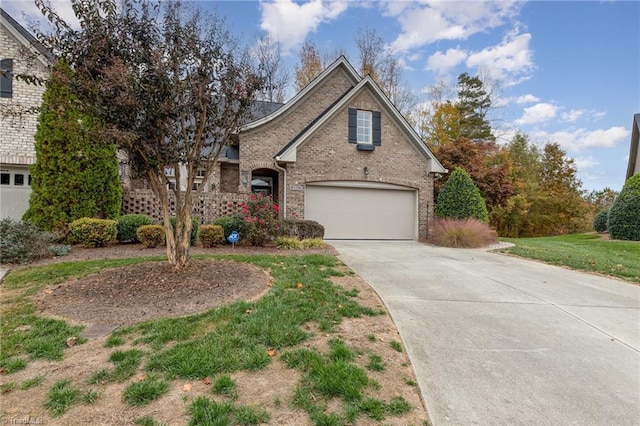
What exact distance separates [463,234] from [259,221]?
688cm

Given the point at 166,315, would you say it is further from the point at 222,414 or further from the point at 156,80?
the point at 156,80

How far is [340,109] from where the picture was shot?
41.8 ft

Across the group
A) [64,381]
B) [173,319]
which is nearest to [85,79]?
[173,319]

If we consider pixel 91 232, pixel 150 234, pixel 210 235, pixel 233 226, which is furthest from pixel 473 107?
pixel 91 232

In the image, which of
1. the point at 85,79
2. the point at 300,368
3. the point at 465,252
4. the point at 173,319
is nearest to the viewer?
the point at 300,368

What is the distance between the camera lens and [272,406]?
2.30 m

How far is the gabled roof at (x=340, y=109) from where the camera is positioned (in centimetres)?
1188

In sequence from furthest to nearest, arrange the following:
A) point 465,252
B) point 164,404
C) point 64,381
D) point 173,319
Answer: point 465,252 → point 173,319 → point 64,381 → point 164,404

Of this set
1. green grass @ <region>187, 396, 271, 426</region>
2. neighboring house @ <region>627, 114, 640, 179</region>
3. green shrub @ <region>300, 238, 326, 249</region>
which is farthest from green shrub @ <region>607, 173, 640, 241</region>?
green grass @ <region>187, 396, 271, 426</region>

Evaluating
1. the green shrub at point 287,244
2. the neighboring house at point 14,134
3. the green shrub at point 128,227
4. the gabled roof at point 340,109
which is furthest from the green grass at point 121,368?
the neighboring house at point 14,134

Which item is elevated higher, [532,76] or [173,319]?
[532,76]

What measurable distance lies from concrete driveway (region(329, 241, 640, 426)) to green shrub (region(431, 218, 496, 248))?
412cm

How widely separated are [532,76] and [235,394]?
1641 centimetres

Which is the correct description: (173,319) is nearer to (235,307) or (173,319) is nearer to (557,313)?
(235,307)
